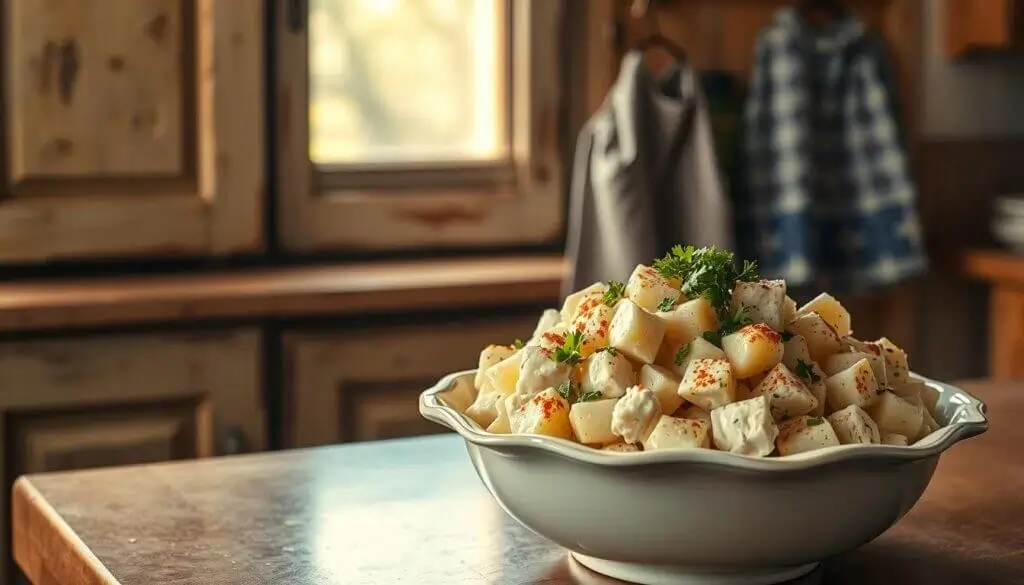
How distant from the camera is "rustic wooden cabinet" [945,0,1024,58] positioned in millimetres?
3113

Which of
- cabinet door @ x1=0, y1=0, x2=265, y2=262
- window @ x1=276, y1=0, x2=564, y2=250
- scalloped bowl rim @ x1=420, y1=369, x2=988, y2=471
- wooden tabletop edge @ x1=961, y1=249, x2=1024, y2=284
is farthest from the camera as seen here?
wooden tabletop edge @ x1=961, y1=249, x2=1024, y2=284

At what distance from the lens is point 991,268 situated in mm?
3082

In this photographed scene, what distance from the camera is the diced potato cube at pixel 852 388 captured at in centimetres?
113

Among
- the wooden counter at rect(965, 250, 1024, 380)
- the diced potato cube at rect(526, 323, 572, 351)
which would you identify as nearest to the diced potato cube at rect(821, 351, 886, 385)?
the diced potato cube at rect(526, 323, 572, 351)

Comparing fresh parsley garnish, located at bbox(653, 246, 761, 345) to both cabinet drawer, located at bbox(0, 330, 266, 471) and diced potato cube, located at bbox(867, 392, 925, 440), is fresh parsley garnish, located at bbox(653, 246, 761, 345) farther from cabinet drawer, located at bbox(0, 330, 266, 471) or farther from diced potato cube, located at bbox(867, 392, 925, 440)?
cabinet drawer, located at bbox(0, 330, 266, 471)

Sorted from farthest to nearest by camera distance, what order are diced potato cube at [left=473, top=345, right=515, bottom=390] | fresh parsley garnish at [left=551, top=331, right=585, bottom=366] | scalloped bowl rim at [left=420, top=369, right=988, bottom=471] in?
1. diced potato cube at [left=473, top=345, right=515, bottom=390]
2. fresh parsley garnish at [left=551, top=331, right=585, bottom=366]
3. scalloped bowl rim at [left=420, top=369, right=988, bottom=471]

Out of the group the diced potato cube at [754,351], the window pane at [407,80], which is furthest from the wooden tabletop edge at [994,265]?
the diced potato cube at [754,351]

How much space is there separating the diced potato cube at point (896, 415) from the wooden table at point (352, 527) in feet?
0.39

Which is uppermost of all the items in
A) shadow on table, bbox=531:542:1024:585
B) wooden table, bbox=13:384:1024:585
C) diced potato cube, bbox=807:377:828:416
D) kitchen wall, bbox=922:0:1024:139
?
kitchen wall, bbox=922:0:1024:139

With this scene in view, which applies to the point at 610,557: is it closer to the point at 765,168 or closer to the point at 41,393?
the point at 41,393

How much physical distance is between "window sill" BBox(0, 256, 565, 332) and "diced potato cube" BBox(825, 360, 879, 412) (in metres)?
1.47

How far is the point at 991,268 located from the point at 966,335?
0.31 metres

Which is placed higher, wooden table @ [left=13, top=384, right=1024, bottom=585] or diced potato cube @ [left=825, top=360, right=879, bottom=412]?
diced potato cube @ [left=825, top=360, right=879, bottom=412]

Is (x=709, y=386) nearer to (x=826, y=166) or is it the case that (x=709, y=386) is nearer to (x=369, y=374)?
(x=369, y=374)
